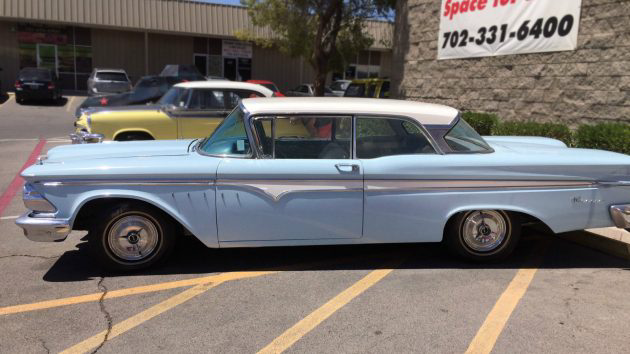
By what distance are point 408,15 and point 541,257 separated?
9524 millimetres

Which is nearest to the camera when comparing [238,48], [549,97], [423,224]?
[423,224]

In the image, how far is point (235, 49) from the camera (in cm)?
3056

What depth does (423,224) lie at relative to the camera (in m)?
4.57

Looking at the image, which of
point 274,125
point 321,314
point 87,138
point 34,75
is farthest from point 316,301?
point 34,75

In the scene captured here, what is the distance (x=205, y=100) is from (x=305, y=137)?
174 inches

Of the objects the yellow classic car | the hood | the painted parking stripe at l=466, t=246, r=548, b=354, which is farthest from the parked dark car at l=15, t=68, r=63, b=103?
the painted parking stripe at l=466, t=246, r=548, b=354

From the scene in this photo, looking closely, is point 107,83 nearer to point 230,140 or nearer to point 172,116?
point 172,116

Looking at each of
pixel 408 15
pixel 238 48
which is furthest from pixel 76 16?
pixel 408 15

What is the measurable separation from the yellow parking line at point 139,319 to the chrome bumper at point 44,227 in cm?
108

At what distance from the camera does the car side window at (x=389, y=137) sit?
4.60m

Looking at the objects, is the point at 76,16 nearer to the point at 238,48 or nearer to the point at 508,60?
the point at 238,48

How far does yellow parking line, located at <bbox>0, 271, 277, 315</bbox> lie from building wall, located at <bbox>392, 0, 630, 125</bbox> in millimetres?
7123

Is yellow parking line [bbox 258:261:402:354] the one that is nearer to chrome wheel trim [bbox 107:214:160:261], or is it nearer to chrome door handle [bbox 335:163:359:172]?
chrome door handle [bbox 335:163:359:172]

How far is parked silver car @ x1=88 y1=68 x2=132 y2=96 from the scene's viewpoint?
20.2 metres
